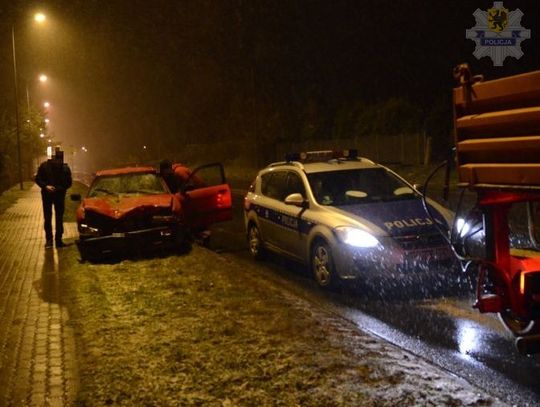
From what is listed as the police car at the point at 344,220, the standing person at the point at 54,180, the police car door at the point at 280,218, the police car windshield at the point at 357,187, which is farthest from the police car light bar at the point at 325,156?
the standing person at the point at 54,180

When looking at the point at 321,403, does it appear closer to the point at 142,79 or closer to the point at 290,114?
the point at 290,114

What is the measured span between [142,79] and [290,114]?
1472 inches

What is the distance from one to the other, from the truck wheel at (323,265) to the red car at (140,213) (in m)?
3.32

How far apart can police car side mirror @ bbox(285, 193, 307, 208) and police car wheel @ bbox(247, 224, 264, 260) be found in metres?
1.81

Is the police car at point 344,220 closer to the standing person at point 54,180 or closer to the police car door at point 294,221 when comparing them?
the police car door at point 294,221

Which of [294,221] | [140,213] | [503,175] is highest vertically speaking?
[503,175]

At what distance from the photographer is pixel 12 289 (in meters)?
9.03

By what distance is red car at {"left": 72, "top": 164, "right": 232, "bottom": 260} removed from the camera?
10.9 meters

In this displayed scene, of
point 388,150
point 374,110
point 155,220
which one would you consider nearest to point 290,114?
point 374,110

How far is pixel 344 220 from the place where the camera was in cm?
805

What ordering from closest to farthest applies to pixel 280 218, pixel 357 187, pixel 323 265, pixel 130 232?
pixel 323 265
pixel 357 187
pixel 280 218
pixel 130 232

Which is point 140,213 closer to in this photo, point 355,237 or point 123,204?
point 123,204

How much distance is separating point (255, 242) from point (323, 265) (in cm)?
259

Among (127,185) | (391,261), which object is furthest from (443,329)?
(127,185)
